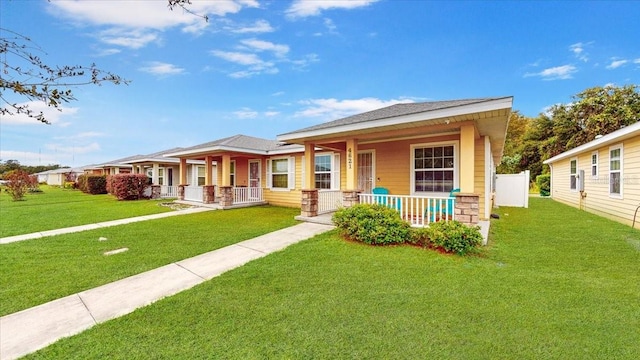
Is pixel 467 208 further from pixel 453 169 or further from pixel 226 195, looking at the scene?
pixel 226 195

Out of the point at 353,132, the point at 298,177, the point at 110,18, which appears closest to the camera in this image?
the point at 110,18

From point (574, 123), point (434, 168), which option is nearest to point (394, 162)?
point (434, 168)

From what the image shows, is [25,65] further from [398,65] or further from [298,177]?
[398,65]

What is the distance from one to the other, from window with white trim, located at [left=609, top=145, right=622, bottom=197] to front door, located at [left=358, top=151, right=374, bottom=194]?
7.75 metres

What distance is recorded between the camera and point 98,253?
5.72 m

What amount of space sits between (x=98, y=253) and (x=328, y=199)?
22.1 feet

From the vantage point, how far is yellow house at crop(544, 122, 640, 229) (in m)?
8.09

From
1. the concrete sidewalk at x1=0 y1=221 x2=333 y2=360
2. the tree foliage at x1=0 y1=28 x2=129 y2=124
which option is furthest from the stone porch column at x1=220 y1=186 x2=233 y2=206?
the tree foliage at x1=0 y1=28 x2=129 y2=124

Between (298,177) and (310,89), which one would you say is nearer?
(298,177)

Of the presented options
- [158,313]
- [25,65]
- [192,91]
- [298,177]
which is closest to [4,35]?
[25,65]

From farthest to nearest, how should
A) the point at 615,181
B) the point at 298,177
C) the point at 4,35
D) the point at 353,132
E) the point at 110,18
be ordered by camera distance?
the point at 298,177 < the point at 615,181 < the point at 353,132 < the point at 110,18 < the point at 4,35

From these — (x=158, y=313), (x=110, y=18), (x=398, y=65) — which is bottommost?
(x=158, y=313)

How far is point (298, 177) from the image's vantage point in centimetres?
1315

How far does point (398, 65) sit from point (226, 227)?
412 inches
